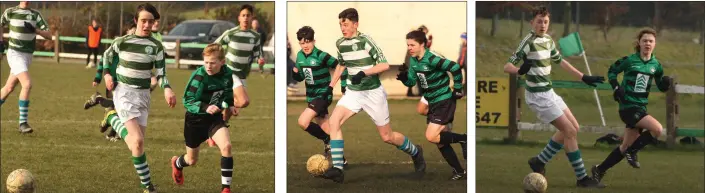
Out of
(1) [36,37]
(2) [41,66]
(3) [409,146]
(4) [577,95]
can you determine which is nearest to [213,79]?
(3) [409,146]

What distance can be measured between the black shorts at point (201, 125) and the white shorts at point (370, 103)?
1.21 metres

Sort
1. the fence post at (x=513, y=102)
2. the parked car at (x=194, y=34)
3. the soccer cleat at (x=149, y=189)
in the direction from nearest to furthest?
1. the soccer cleat at (x=149, y=189)
2. the parked car at (x=194, y=34)
3. the fence post at (x=513, y=102)

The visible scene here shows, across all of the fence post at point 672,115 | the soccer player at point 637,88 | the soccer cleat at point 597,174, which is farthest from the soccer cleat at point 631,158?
the fence post at point 672,115

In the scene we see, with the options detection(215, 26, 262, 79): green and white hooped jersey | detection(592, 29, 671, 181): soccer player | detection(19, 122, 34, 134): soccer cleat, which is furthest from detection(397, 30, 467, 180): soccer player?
detection(19, 122, 34, 134): soccer cleat

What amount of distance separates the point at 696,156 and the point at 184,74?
590cm

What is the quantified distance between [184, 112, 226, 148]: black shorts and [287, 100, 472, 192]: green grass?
0.88 metres

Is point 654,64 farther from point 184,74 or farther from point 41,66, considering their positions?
point 41,66

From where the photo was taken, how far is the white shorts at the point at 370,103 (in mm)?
10242

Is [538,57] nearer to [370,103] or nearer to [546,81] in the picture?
[546,81]

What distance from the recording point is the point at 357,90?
10.2m

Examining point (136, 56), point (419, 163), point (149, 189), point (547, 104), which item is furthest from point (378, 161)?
point (136, 56)

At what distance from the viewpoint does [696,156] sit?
13.6 meters

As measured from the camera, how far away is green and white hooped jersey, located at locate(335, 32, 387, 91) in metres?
10.1

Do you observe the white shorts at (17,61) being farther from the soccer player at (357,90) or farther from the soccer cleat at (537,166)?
the soccer cleat at (537,166)
